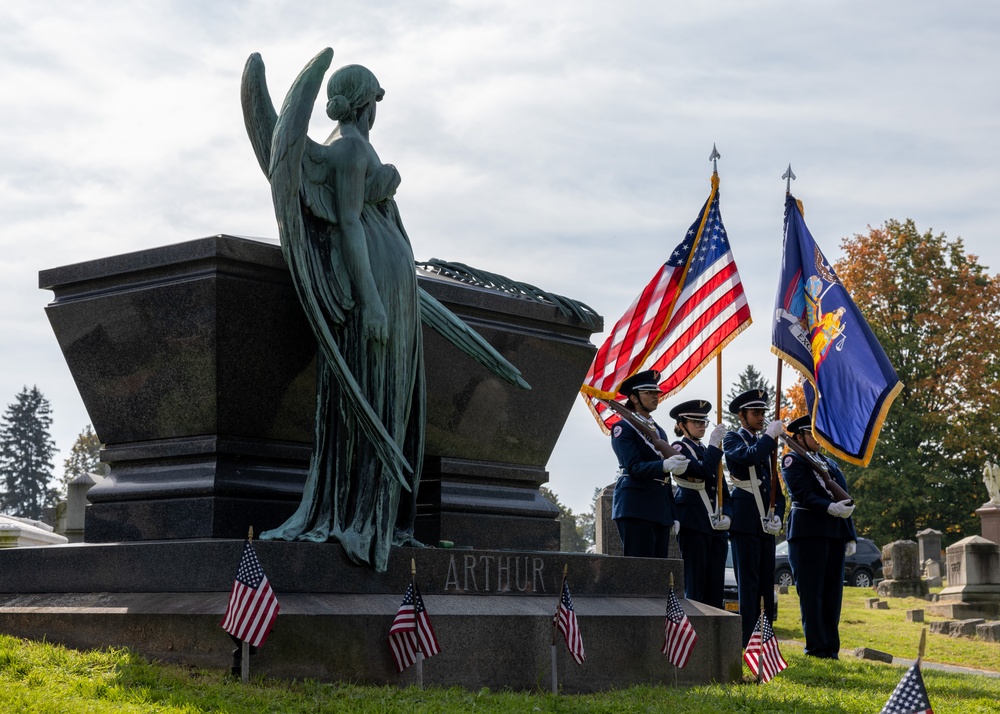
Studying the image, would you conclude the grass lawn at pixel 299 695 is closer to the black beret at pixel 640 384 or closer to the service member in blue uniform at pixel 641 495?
the service member in blue uniform at pixel 641 495

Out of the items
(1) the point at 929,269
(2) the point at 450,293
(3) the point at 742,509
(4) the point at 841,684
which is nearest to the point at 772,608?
(3) the point at 742,509

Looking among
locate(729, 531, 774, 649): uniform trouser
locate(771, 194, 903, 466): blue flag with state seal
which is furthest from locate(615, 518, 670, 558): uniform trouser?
locate(771, 194, 903, 466): blue flag with state seal

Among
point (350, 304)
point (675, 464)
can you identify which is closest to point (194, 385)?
point (350, 304)

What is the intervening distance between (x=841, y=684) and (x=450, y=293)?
10.8 feet

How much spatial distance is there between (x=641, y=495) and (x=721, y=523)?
135cm

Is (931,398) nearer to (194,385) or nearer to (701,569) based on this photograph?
(701,569)

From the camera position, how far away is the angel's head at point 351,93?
285 inches

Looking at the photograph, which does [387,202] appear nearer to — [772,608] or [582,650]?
[582,650]

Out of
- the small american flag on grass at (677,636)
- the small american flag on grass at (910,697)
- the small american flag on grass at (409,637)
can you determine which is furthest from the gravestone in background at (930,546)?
the small american flag on grass at (910,697)

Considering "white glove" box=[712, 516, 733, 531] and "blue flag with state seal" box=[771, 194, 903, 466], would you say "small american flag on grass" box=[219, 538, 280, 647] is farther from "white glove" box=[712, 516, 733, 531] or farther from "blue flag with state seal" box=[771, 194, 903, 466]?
"blue flag with state seal" box=[771, 194, 903, 466]

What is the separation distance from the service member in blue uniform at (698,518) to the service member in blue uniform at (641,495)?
0.84 meters

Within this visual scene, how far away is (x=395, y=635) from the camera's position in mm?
6117

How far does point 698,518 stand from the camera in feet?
33.3

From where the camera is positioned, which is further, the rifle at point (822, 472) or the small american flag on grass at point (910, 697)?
the rifle at point (822, 472)
